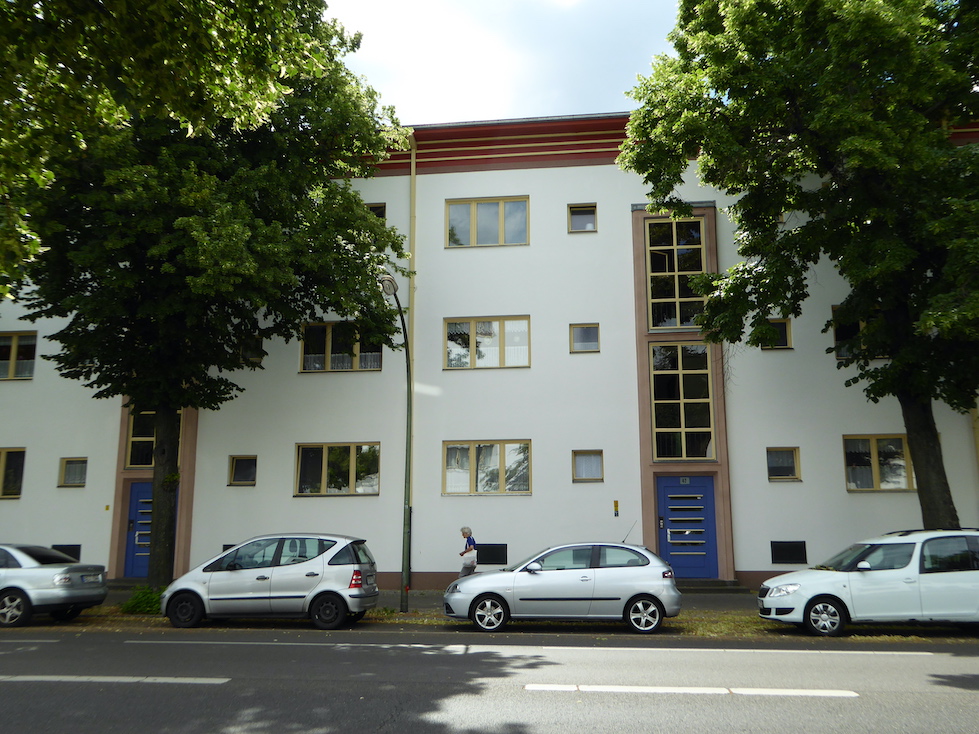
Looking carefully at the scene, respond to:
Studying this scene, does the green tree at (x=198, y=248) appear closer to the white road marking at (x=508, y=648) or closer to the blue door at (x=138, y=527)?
the blue door at (x=138, y=527)

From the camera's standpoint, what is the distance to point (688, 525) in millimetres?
18000

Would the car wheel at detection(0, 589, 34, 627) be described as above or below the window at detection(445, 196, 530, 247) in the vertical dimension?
below

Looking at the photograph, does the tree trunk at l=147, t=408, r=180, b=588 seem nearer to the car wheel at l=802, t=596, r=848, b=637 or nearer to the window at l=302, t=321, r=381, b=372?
the window at l=302, t=321, r=381, b=372

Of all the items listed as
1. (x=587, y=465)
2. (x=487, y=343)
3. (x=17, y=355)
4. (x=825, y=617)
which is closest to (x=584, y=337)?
(x=487, y=343)

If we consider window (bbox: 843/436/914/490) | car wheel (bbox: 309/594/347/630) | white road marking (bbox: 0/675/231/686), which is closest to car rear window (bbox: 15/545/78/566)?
car wheel (bbox: 309/594/347/630)

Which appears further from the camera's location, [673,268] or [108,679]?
[673,268]

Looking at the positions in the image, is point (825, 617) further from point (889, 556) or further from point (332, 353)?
point (332, 353)

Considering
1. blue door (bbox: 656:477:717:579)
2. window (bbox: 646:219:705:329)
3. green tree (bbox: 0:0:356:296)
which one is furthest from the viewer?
window (bbox: 646:219:705:329)

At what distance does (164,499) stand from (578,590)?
8.87 metres

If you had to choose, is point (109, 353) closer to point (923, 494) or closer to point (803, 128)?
point (803, 128)

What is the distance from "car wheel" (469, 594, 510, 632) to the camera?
1255 cm

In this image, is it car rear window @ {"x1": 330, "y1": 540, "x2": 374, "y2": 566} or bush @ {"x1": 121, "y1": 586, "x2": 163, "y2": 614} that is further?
bush @ {"x1": 121, "y1": 586, "x2": 163, "y2": 614}

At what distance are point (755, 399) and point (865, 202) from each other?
5.55 meters

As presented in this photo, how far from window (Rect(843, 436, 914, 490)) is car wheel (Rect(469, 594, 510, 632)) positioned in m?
9.59
